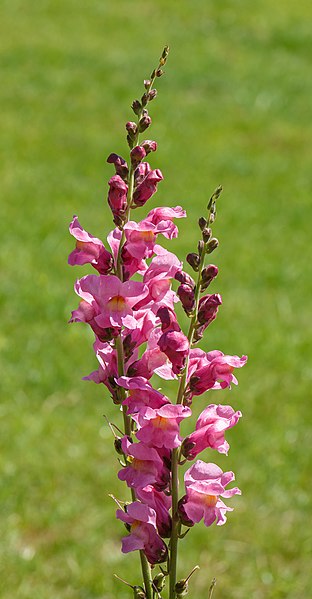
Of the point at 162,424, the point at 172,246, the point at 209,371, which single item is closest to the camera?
the point at 162,424

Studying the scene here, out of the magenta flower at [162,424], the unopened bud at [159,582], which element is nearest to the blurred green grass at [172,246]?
the unopened bud at [159,582]

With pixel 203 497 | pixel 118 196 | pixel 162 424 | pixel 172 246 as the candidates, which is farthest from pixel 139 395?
pixel 172 246

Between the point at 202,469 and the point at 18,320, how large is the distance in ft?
11.8

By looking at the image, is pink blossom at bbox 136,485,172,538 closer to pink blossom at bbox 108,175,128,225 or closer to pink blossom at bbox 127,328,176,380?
pink blossom at bbox 127,328,176,380

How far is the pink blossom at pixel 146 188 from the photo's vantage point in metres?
1.25

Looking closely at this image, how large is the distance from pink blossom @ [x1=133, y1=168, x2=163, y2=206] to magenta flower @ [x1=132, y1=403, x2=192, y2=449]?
29 centimetres

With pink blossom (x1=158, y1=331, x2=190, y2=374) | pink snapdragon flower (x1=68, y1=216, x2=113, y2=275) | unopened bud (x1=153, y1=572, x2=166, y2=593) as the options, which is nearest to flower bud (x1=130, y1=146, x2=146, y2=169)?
pink snapdragon flower (x1=68, y1=216, x2=113, y2=275)

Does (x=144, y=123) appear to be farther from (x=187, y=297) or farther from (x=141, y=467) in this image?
(x=141, y=467)

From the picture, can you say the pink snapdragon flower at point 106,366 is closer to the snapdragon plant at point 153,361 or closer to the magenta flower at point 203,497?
the snapdragon plant at point 153,361

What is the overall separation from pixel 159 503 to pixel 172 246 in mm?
4743

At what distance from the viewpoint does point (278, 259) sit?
587cm

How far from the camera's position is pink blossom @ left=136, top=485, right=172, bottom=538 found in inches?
47.0

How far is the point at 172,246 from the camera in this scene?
592 centimetres

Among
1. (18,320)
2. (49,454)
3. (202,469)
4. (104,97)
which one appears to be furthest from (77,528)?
(104,97)
